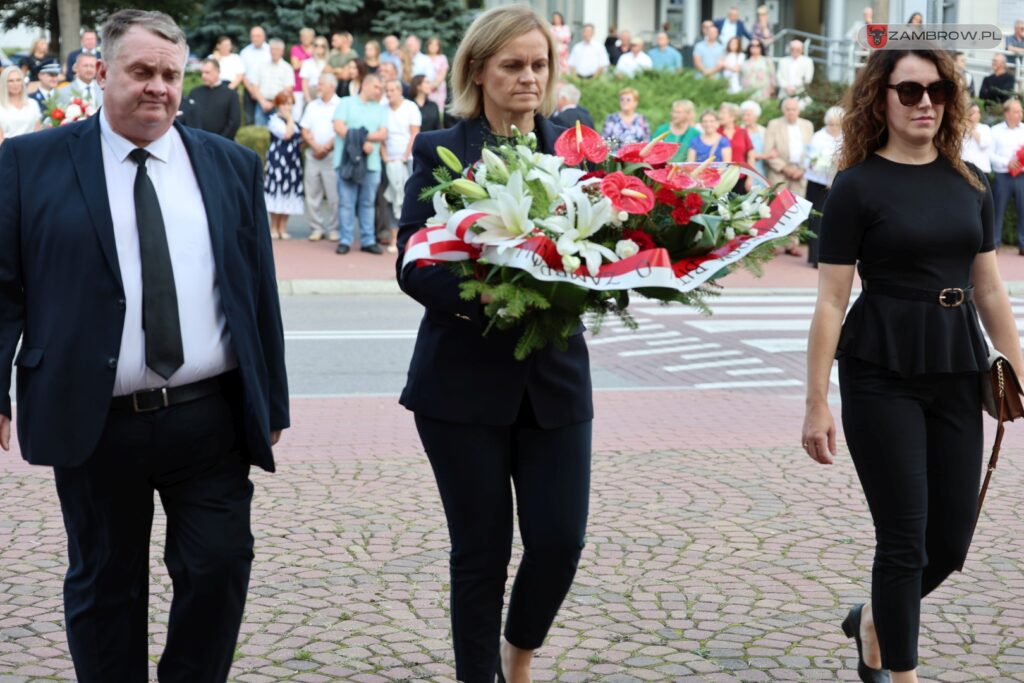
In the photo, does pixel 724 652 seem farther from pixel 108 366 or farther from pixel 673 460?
pixel 673 460

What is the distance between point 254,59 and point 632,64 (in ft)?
26.5

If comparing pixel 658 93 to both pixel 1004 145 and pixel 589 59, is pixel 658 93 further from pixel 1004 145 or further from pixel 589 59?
pixel 1004 145

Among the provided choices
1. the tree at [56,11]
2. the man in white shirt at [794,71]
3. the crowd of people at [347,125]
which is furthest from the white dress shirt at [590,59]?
the tree at [56,11]

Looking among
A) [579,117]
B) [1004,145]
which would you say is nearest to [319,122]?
[1004,145]

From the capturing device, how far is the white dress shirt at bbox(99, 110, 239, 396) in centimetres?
384

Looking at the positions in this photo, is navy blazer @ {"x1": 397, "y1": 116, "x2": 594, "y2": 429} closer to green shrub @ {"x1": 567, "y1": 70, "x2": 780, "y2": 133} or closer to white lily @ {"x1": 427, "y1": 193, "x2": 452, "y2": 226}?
white lily @ {"x1": 427, "y1": 193, "x2": 452, "y2": 226}

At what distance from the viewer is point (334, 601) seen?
5590mm

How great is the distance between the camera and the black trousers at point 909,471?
4.39 meters

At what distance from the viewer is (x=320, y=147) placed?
1938cm

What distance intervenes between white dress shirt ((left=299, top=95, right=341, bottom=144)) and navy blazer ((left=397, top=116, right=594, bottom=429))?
1529 cm

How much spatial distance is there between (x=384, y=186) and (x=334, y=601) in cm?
1401

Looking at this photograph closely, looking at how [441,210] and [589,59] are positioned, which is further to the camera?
[589,59]

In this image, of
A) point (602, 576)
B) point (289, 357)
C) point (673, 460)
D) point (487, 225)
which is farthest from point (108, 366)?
point (289, 357)

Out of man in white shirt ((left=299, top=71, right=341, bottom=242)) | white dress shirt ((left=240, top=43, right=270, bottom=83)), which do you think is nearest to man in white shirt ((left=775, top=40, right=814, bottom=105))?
white dress shirt ((left=240, top=43, right=270, bottom=83))
